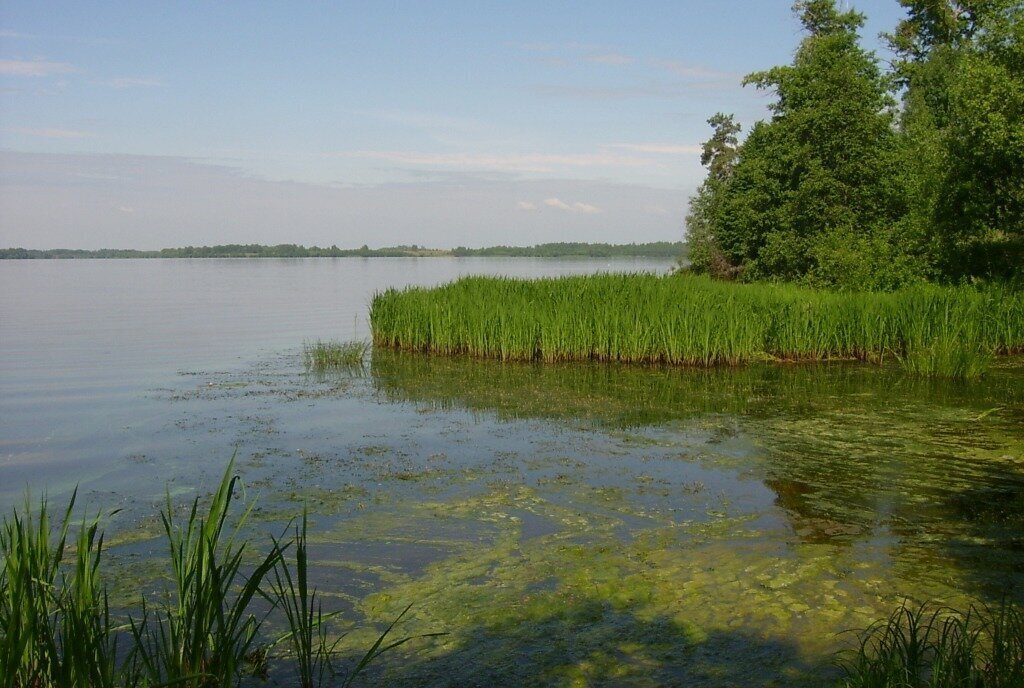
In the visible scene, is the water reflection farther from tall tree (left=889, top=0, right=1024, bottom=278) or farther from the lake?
tall tree (left=889, top=0, right=1024, bottom=278)

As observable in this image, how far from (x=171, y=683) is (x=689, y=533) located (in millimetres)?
4270

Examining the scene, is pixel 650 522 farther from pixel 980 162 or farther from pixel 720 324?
pixel 980 162

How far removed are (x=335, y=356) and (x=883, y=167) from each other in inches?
601

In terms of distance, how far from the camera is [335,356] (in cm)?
1602

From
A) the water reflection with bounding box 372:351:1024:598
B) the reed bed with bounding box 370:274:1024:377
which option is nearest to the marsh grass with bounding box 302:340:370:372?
the water reflection with bounding box 372:351:1024:598

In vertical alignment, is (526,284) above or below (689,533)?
above

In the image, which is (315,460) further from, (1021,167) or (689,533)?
(1021,167)

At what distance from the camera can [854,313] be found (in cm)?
1522

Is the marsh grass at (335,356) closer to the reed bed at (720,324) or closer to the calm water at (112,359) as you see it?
the calm water at (112,359)

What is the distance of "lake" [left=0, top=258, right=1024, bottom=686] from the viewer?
4695mm

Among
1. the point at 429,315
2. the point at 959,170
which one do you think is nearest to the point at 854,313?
the point at 959,170

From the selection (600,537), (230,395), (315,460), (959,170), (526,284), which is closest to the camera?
(600,537)

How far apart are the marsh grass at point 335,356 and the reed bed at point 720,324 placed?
128cm

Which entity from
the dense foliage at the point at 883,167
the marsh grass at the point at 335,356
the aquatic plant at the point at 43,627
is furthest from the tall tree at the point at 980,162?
the aquatic plant at the point at 43,627
